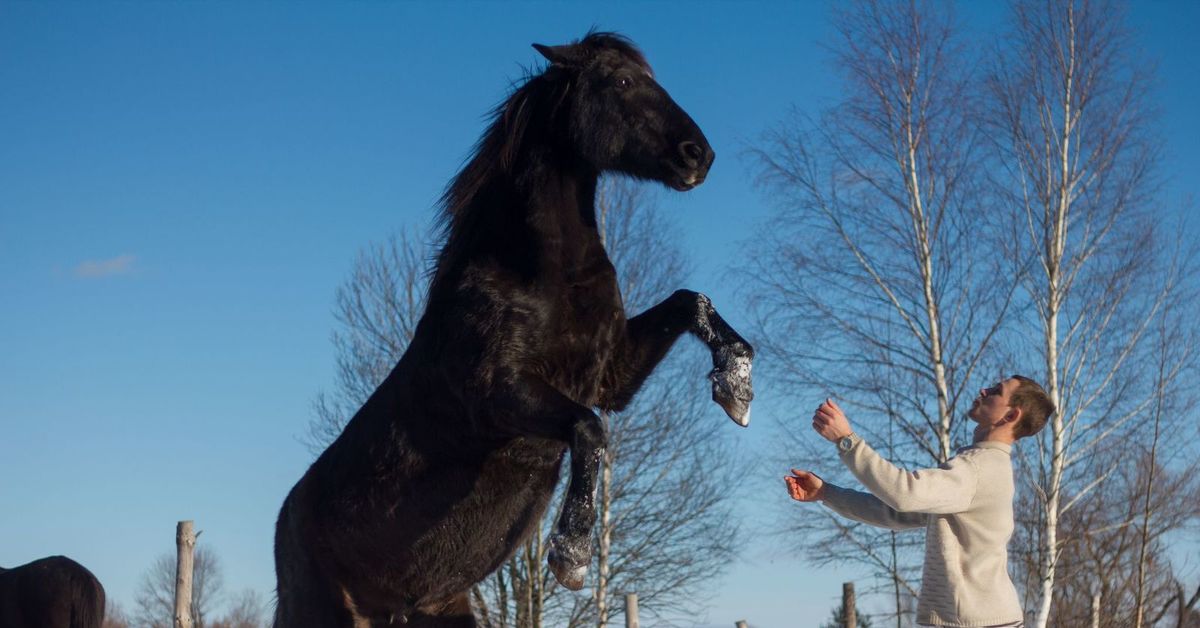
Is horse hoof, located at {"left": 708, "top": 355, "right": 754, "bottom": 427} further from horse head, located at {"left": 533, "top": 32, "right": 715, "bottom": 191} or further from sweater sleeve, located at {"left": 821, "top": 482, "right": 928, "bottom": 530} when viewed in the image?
horse head, located at {"left": 533, "top": 32, "right": 715, "bottom": 191}

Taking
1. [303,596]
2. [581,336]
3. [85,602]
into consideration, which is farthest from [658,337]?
[85,602]

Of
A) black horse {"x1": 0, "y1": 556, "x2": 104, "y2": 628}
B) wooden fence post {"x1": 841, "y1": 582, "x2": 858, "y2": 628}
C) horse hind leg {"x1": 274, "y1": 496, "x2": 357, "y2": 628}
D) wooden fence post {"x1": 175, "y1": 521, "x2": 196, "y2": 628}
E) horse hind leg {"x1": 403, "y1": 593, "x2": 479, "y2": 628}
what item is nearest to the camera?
horse hind leg {"x1": 274, "y1": 496, "x2": 357, "y2": 628}

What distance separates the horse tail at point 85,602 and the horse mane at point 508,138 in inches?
250

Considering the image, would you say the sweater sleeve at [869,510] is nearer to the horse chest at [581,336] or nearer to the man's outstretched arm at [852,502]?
the man's outstretched arm at [852,502]

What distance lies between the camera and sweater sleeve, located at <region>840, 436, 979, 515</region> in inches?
139

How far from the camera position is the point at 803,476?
13.0 feet

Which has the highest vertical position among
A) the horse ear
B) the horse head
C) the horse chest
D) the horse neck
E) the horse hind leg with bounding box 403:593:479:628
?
the horse ear

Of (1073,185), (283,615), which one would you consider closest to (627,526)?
(1073,185)

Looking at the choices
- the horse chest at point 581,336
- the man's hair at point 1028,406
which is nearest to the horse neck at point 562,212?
the horse chest at point 581,336

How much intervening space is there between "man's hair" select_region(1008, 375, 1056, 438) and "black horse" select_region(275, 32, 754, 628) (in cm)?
92

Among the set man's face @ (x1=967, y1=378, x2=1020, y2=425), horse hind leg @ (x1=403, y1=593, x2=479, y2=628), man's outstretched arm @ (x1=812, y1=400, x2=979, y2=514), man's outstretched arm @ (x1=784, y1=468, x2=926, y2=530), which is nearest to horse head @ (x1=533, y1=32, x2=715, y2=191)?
man's outstretched arm @ (x1=812, y1=400, x2=979, y2=514)

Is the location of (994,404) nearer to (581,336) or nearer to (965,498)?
(965,498)

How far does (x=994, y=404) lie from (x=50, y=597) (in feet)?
26.4

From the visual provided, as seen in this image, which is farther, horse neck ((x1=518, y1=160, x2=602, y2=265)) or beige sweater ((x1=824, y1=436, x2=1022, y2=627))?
horse neck ((x1=518, y1=160, x2=602, y2=265))
